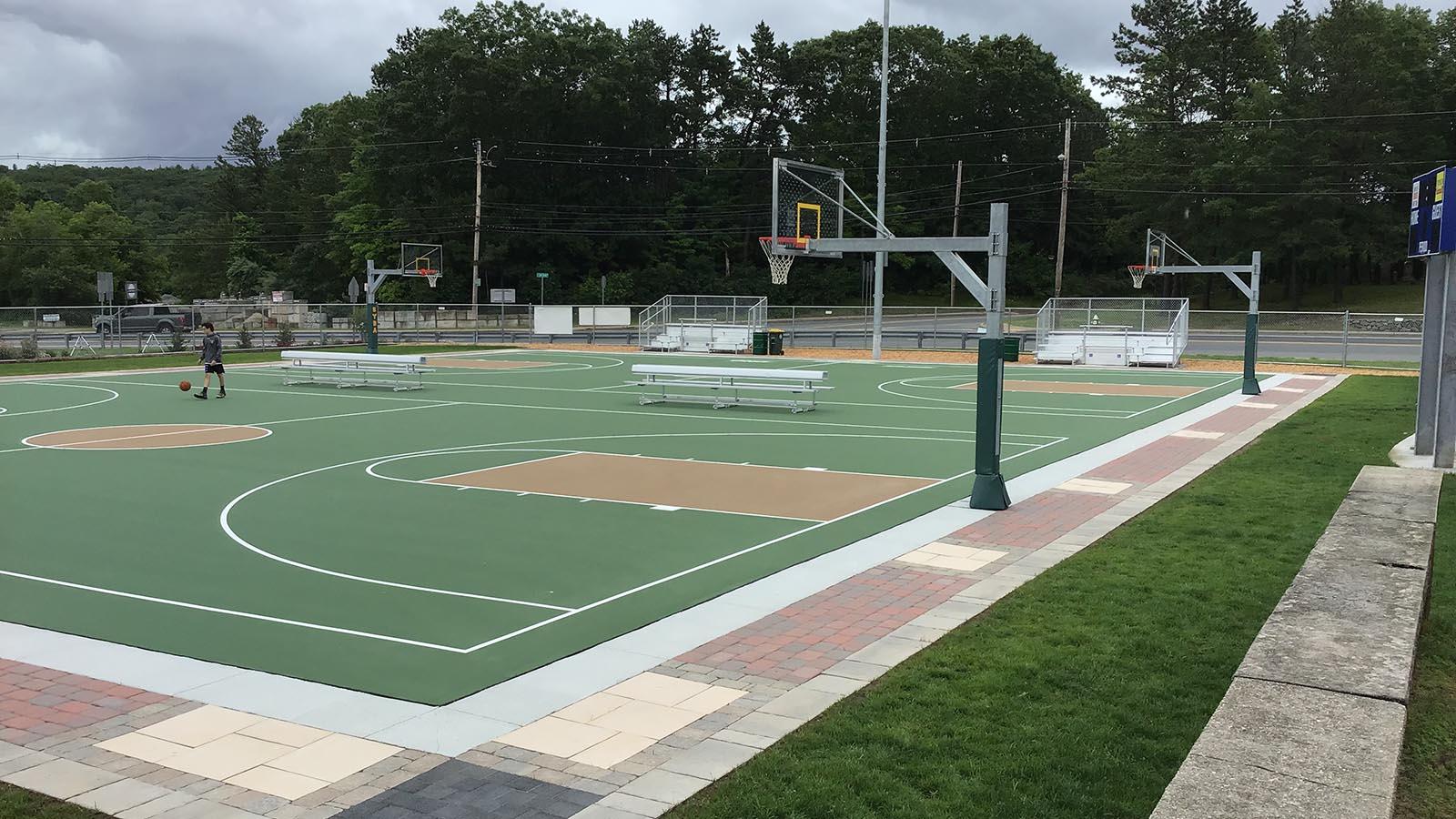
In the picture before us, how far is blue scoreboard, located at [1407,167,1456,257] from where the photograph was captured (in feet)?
49.2

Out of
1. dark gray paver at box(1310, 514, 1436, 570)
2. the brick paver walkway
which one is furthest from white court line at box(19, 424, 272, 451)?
dark gray paver at box(1310, 514, 1436, 570)

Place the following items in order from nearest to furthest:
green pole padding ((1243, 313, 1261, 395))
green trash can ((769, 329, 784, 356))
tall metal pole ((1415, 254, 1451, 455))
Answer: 1. tall metal pole ((1415, 254, 1451, 455))
2. green pole padding ((1243, 313, 1261, 395))
3. green trash can ((769, 329, 784, 356))

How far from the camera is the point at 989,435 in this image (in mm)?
12422

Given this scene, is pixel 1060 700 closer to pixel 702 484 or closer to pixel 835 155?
pixel 702 484

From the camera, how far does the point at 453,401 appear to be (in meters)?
25.1

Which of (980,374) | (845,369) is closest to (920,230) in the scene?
(845,369)

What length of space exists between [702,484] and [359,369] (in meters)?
18.2

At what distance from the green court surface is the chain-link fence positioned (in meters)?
18.0

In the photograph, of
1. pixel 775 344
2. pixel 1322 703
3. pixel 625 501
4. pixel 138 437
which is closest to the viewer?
pixel 1322 703

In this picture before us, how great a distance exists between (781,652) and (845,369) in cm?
2878

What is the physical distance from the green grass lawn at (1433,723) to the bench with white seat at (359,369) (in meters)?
22.7

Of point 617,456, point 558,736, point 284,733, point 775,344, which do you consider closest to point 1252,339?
point 617,456

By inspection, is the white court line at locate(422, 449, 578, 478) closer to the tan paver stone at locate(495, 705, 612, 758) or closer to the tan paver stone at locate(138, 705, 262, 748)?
the tan paver stone at locate(138, 705, 262, 748)

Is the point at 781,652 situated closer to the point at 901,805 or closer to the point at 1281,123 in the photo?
the point at 901,805
